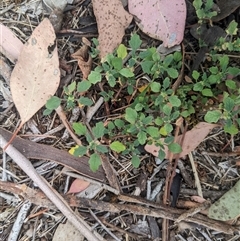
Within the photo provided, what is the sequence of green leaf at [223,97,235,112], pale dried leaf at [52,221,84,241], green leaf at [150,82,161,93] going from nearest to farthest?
green leaf at [223,97,235,112], green leaf at [150,82,161,93], pale dried leaf at [52,221,84,241]

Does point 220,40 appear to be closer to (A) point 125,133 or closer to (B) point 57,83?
(A) point 125,133

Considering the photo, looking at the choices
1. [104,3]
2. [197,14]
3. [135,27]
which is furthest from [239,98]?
[104,3]

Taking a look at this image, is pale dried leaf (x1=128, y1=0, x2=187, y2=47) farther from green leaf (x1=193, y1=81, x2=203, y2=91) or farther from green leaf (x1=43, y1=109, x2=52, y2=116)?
green leaf (x1=43, y1=109, x2=52, y2=116)

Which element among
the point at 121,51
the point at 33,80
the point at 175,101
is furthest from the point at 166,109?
the point at 33,80

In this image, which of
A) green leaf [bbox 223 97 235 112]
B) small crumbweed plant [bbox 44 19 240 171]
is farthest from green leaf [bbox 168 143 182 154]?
green leaf [bbox 223 97 235 112]

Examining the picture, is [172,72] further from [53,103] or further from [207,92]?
[53,103]

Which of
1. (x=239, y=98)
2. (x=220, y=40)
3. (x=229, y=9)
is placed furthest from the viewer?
(x=229, y=9)

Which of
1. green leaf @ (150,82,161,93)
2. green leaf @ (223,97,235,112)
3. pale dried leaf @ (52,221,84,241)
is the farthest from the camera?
pale dried leaf @ (52,221,84,241)
